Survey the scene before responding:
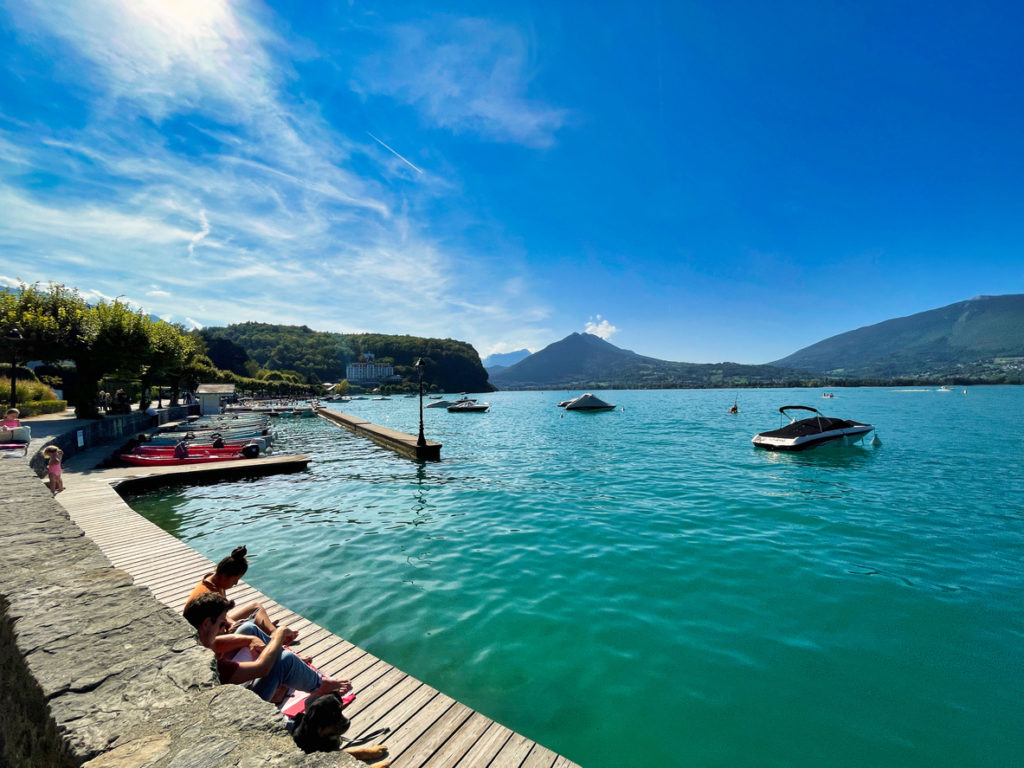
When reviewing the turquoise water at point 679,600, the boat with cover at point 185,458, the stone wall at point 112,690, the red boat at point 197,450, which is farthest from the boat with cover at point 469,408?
the stone wall at point 112,690

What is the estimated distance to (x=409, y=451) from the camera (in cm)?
2556

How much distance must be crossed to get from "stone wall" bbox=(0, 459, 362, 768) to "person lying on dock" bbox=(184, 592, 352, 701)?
0.94 feet

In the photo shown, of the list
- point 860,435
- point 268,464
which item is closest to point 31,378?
point 268,464

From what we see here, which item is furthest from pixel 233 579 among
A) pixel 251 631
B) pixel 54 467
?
pixel 54 467

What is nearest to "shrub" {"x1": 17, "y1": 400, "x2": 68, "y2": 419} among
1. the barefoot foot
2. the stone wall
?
the stone wall

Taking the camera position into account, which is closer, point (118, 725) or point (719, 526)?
point (118, 725)

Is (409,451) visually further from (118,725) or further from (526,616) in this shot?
(118,725)

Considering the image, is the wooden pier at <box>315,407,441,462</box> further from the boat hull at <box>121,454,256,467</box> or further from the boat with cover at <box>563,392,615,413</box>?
the boat with cover at <box>563,392,615,413</box>

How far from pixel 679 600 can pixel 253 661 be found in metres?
7.08

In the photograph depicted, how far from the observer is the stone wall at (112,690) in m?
2.21

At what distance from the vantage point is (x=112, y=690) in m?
2.75

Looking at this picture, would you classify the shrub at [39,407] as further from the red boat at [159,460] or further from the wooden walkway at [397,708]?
the wooden walkway at [397,708]

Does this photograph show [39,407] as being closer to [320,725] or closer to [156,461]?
[156,461]

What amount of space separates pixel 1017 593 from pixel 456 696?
36.4ft
